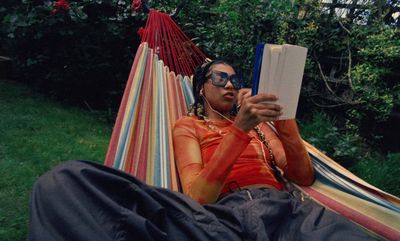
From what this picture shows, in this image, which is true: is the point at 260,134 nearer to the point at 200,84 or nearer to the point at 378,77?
the point at 200,84

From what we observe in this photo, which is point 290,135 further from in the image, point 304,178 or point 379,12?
point 379,12

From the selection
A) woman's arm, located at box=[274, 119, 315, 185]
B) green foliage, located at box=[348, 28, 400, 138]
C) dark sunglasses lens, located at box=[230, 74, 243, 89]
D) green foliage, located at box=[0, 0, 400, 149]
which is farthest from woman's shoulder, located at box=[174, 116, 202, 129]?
green foliage, located at box=[348, 28, 400, 138]

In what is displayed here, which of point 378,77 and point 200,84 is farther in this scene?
point 378,77

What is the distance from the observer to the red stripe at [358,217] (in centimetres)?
153

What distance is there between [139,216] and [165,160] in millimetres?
750

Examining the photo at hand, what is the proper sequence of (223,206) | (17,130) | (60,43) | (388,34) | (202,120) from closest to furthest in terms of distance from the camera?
(223,206)
(202,120)
(17,130)
(388,34)
(60,43)

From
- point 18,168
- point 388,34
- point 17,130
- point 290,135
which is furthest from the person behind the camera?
point 388,34

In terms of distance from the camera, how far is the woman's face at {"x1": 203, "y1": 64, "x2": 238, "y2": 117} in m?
2.00

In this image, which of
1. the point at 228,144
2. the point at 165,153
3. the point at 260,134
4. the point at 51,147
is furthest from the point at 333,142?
the point at 51,147

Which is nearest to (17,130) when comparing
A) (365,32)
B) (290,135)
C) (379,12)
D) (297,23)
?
(290,135)

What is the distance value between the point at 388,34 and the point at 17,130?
331 cm

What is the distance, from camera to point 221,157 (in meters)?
1.52

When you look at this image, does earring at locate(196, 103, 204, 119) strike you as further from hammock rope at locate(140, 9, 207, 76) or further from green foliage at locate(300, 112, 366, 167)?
green foliage at locate(300, 112, 366, 167)

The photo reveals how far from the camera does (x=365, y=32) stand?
12.2 feet
